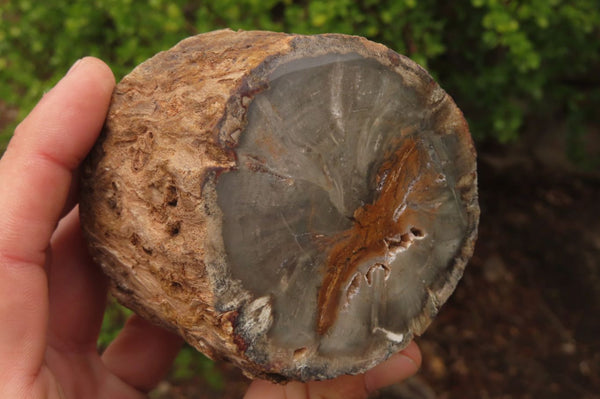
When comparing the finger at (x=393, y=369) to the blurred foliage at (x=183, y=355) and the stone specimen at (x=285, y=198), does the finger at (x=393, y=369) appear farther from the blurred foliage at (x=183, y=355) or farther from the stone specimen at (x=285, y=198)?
the blurred foliage at (x=183, y=355)

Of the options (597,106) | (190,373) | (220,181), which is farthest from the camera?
(597,106)

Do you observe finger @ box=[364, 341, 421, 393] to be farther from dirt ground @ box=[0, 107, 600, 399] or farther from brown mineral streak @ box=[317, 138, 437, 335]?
dirt ground @ box=[0, 107, 600, 399]

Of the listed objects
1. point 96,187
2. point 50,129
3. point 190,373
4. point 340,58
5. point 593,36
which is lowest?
point 190,373

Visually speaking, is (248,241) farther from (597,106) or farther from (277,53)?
(597,106)

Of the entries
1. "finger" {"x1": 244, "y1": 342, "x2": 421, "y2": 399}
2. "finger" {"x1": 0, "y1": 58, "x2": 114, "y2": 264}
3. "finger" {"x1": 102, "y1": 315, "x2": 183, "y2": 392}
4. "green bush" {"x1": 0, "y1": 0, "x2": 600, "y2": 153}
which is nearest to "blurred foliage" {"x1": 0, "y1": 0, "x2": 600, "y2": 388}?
"green bush" {"x1": 0, "y1": 0, "x2": 600, "y2": 153}

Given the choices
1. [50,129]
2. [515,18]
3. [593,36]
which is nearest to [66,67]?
[50,129]

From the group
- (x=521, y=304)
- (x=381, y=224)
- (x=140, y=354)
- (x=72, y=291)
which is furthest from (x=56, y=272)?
(x=521, y=304)

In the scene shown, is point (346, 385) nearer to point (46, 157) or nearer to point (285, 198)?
point (285, 198)
